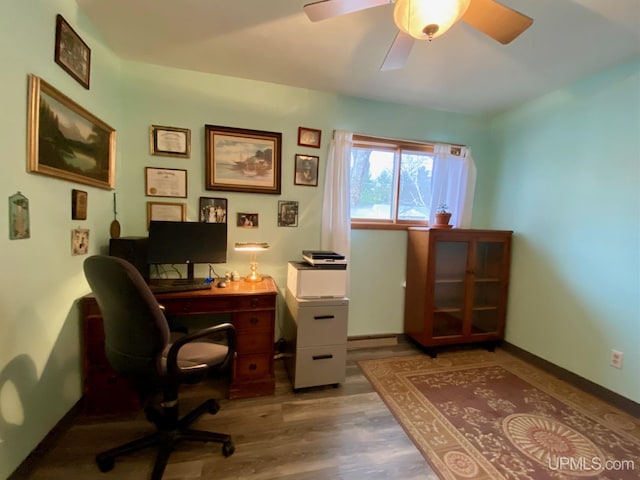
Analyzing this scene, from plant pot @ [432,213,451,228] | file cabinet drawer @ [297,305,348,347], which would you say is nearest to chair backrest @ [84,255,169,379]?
file cabinet drawer @ [297,305,348,347]

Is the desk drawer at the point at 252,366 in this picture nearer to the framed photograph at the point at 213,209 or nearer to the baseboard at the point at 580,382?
the framed photograph at the point at 213,209

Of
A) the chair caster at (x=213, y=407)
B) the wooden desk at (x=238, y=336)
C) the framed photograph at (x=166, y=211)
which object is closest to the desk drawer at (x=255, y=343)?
the wooden desk at (x=238, y=336)

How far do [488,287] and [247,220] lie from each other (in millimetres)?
2432

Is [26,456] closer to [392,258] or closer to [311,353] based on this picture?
[311,353]

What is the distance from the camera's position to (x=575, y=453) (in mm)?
1491

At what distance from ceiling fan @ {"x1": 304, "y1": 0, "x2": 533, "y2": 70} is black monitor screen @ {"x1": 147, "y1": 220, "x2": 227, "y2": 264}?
1.49m

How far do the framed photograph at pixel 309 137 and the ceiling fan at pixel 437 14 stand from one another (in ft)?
3.94

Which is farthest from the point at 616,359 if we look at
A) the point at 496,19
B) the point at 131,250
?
the point at 131,250

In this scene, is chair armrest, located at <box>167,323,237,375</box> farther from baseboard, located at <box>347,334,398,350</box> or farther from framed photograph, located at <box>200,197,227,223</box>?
Result: baseboard, located at <box>347,334,398,350</box>

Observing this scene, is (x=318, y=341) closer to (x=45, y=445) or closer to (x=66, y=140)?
(x=45, y=445)

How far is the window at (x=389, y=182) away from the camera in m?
2.68

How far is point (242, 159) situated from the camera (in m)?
2.32

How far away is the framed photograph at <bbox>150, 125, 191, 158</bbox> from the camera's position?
7.09 feet

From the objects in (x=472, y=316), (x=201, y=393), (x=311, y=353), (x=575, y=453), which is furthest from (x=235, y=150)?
(x=575, y=453)
